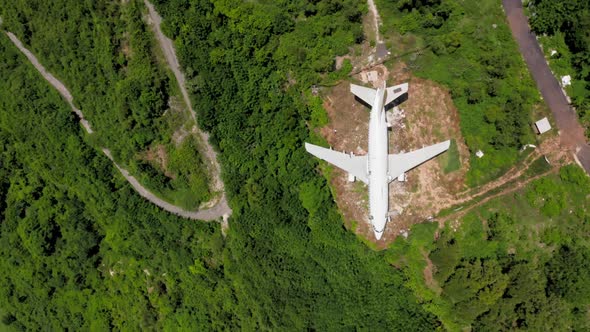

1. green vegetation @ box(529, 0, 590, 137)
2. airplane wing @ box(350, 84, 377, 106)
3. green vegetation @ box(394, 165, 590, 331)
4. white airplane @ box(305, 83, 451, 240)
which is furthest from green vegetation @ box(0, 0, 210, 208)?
green vegetation @ box(529, 0, 590, 137)

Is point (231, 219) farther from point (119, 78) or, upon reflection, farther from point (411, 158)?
point (411, 158)

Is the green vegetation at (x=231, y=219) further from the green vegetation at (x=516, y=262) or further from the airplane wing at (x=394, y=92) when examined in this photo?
the airplane wing at (x=394, y=92)

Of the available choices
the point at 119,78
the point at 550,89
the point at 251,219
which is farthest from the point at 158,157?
the point at 550,89

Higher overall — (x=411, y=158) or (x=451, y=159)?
(x=411, y=158)

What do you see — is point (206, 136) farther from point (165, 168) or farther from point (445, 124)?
point (445, 124)

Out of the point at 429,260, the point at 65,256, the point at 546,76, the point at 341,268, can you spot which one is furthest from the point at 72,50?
the point at 546,76

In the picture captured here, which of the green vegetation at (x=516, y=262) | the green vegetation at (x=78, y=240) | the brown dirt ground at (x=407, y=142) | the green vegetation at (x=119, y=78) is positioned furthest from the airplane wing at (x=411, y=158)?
the green vegetation at (x=78, y=240)
